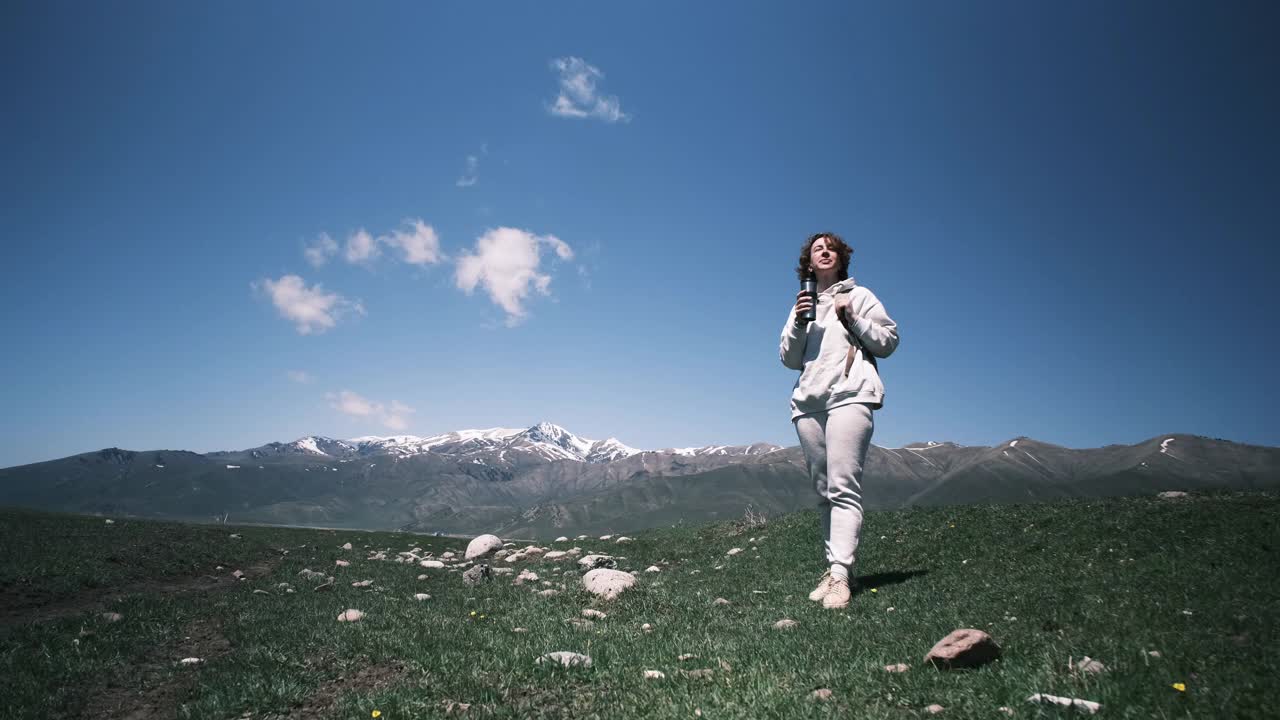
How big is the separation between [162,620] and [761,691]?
1026 cm

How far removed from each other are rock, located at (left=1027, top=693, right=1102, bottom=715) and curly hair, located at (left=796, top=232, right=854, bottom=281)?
223 inches

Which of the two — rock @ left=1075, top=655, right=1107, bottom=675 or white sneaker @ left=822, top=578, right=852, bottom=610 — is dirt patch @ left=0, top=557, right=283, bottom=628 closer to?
white sneaker @ left=822, top=578, right=852, bottom=610

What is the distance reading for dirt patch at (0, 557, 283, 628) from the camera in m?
10.9

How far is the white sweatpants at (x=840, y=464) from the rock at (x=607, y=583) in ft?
13.1

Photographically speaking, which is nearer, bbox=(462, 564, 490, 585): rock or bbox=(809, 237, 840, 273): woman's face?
bbox=(809, 237, 840, 273): woman's face

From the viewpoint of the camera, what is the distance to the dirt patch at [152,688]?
17.9 ft

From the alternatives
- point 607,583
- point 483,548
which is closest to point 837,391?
point 607,583

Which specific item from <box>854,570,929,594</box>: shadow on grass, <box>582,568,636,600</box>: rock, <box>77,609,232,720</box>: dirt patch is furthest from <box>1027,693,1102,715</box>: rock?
<box>582,568,636,600</box>: rock

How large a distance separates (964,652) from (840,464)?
10.2 ft

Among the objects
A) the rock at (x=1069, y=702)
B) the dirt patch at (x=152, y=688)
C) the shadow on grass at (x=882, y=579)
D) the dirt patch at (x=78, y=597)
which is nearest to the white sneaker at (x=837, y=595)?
the shadow on grass at (x=882, y=579)

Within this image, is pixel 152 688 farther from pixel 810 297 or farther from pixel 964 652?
pixel 810 297

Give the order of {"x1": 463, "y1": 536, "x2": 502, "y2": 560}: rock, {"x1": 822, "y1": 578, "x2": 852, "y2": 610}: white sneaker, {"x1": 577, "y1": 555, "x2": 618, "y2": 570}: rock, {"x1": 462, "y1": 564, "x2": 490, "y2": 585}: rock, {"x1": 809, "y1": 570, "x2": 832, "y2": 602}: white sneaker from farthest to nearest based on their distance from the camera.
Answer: {"x1": 463, "y1": 536, "x2": 502, "y2": 560}: rock < {"x1": 577, "y1": 555, "x2": 618, "y2": 570}: rock < {"x1": 462, "y1": 564, "x2": 490, "y2": 585}: rock < {"x1": 809, "y1": 570, "x2": 832, "y2": 602}: white sneaker < {"x1": 822, "y1": 578, "x2": 852, "y2": 610}: white sneaker

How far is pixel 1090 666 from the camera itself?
4211 millimetres

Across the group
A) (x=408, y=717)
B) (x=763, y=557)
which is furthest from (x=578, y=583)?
(x=408, y=717)
